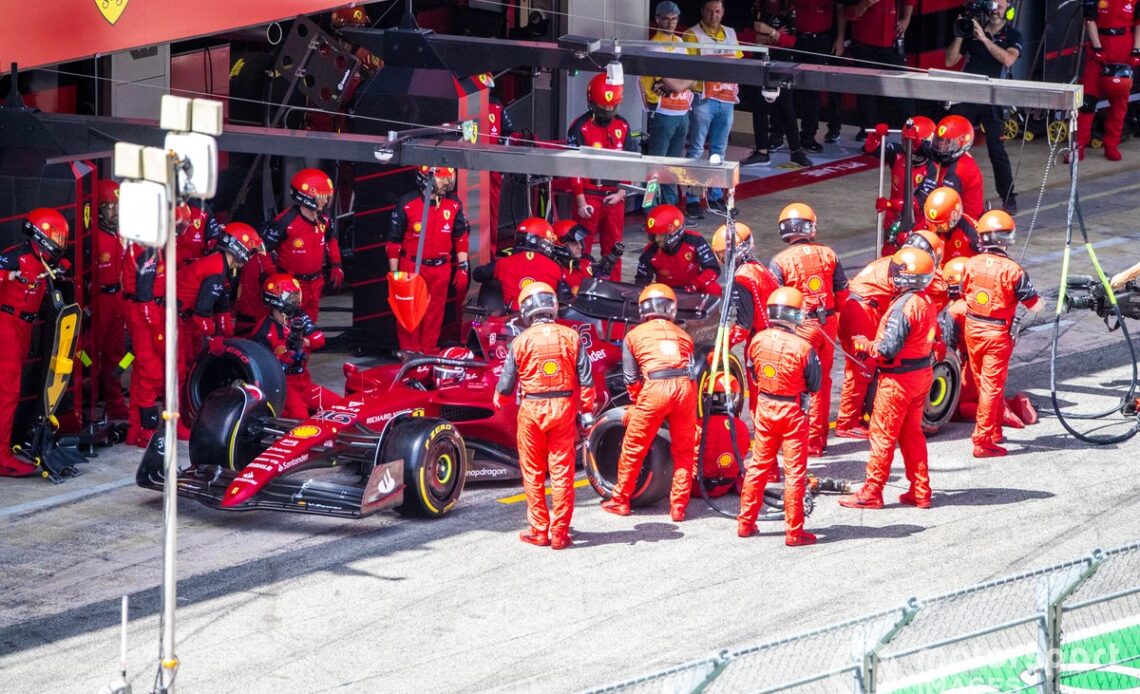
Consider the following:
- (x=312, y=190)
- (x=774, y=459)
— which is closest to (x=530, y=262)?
(x=312, y=190)

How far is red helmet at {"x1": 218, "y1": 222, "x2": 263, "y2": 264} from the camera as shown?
47.2 feet

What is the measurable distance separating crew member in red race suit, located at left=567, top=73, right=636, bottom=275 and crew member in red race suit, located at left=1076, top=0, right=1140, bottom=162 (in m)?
8.03

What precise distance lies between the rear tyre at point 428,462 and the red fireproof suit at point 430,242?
300cm

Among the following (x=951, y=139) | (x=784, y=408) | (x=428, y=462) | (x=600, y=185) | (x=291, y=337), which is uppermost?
(x=951, y=139)

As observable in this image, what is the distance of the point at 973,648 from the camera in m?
10.1

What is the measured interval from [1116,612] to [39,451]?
24.7 ft

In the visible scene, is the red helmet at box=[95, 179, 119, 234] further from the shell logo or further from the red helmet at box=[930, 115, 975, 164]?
the red helmet at box=[930, 115, 975, 164]

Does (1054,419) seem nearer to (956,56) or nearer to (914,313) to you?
(914,313)

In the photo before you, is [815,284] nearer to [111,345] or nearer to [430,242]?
[430,242]

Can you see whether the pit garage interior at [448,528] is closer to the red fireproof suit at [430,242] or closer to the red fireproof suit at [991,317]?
the red fireproof suit at [991,317]

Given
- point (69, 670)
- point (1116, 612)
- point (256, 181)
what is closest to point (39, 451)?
point (69, 670)

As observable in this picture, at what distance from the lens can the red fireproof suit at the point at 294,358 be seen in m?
14.2

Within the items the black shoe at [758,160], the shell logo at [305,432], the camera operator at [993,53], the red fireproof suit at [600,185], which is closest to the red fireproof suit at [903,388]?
the shell logo at [305,432]

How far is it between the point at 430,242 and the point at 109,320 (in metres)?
2.73
